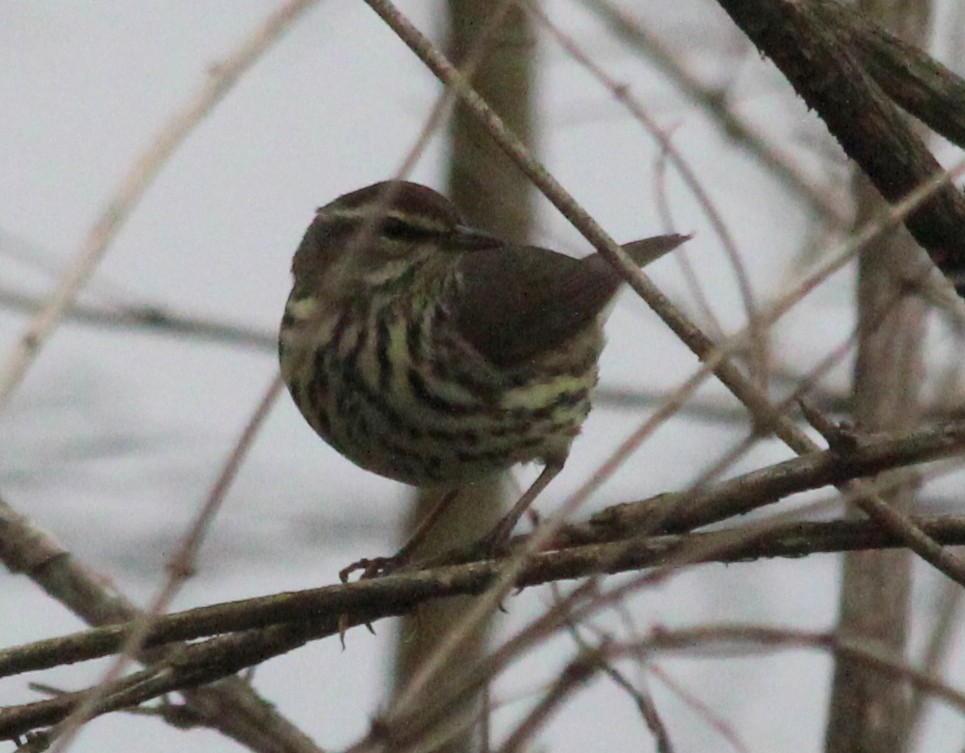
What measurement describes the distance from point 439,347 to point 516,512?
0.60 metres

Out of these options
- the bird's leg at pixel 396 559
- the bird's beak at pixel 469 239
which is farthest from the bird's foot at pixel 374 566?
the bird's beak at pixel 469 239

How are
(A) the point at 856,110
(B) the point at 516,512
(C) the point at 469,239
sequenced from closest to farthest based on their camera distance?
(A) the point at 856,110, (B) the point at 516,512, (C) the point at 469,239

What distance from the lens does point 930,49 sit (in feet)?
19.9

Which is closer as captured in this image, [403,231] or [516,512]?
[516,512]

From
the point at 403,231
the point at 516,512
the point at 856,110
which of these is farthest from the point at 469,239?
the point at 856,110

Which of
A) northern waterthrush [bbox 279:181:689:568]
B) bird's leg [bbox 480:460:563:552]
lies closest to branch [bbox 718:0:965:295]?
northern waterthrush [bbox 279:181:689:568]

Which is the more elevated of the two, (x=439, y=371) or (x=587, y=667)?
(x=439, y=371)

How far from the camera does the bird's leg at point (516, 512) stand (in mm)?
5422

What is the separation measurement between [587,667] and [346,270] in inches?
29.8

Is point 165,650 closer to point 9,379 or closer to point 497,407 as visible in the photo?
point 497,407

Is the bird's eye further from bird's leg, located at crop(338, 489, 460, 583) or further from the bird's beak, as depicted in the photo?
bird's leg, located at crop(338, 489, 460, 583)

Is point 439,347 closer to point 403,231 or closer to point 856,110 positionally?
point 403,231

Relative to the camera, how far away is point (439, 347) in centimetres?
566

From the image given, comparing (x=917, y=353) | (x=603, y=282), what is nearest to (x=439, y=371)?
(x=603, y=282)
